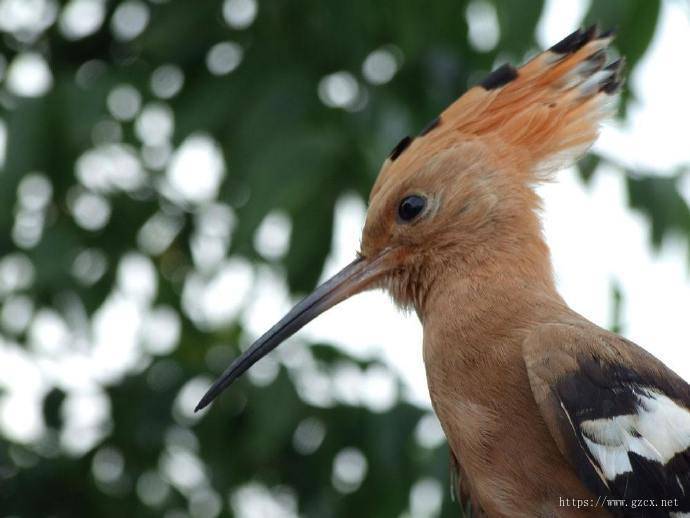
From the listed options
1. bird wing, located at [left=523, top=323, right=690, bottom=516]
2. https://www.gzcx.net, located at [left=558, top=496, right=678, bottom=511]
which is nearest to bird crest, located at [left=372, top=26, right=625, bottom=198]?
bird wing, located at [left=523, top=323, right=690, bottom=516]

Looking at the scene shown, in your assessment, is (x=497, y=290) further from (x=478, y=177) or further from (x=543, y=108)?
(x=543, y=108)

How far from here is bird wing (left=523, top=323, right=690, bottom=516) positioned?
2.24 metres

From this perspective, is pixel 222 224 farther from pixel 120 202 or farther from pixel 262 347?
pixel 262 347

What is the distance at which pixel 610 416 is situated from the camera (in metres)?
2.30

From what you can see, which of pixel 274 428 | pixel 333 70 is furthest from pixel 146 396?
pixel 333 70

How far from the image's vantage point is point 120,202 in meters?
3.89

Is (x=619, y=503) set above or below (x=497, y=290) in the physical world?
below

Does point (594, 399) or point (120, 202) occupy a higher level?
point (120, 202)

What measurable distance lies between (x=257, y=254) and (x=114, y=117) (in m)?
0.55

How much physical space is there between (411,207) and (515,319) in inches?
19.0

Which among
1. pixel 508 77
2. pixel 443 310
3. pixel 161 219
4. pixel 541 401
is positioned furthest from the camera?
pixel 161 219

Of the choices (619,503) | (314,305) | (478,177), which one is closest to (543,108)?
(478,177)

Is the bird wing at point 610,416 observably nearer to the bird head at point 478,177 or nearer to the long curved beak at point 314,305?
the bird head at point 478,177

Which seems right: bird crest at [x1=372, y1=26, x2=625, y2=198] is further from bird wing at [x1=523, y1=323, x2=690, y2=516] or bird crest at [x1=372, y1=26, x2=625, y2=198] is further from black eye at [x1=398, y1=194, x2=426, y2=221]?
bird wing at [x1=523, y1=323, x2=690, y2=516]
